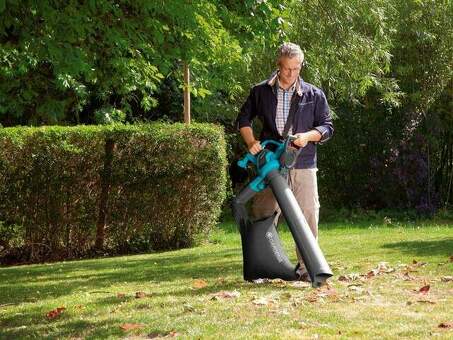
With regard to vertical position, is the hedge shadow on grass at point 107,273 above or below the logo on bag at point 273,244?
below

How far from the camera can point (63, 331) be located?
586 cm

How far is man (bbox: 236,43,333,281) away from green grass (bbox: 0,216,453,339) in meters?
0.69

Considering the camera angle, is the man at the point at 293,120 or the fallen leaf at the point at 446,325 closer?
the fallen leaf at the point at 446,325

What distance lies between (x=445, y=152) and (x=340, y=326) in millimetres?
13685

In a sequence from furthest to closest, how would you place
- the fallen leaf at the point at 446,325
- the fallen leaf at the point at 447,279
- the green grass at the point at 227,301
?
the fallen leaf at the point at 447,279 → the green grass at the point at 227,301 → the fallen leaf at the point at 446,325

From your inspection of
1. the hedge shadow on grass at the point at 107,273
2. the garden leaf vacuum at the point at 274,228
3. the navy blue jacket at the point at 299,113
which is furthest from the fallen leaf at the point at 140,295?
the navy blue jacket at the point at 299,113

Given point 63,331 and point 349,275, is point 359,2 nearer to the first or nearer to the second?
point 349,275

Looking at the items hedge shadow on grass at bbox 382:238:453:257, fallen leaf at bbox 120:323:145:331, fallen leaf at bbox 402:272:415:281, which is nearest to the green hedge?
hedge shadow on grass at bbox 382:238:453:257

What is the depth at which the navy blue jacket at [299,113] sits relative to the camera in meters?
7.42

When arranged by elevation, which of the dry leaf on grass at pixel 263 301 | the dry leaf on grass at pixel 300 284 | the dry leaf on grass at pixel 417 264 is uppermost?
the dry leaf on grass at pixel 263 301

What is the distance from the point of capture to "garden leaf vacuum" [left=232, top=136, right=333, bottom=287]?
6.85 metres

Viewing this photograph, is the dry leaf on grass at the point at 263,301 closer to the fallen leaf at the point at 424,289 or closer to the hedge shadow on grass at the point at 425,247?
the fallen leaf at the point at 424,289

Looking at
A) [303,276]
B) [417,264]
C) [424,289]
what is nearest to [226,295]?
[303,276]

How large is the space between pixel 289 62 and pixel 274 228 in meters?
1.35
